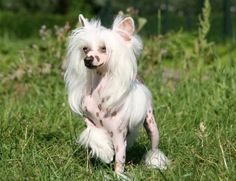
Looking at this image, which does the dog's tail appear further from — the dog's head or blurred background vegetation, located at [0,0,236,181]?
the dog's head

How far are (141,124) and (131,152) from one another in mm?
649

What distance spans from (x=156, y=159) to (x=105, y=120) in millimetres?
515

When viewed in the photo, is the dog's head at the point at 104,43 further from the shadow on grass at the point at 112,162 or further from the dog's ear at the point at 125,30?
the shadow on grass at the point at 112,162

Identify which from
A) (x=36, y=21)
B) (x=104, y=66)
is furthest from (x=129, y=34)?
(x=36, y=21)

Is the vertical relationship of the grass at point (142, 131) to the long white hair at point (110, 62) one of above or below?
below

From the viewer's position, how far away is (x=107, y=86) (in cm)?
447

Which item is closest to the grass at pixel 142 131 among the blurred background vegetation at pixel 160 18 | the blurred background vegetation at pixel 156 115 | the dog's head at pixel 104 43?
the blurred background vegetation at pixel 156 115

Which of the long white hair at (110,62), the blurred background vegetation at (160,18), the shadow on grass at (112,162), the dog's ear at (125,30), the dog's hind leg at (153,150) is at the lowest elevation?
the blurred background vegetation at (160,18)

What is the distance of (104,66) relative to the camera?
175 inches

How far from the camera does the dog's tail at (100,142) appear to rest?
4449 millimetres

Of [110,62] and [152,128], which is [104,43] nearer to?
[110,62]

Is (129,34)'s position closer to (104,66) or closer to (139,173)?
(104,66)

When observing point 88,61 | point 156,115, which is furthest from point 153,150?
point 156,115

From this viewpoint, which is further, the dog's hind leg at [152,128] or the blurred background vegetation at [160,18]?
the blurred background vegetation at [160,18]
